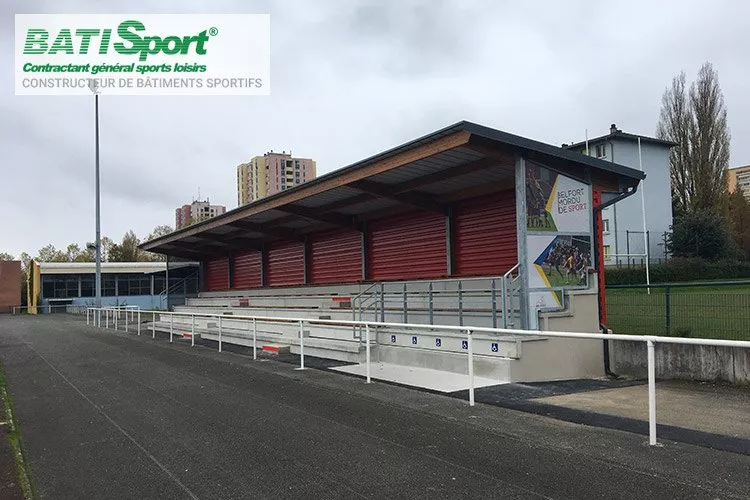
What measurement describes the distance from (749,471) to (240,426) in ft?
17.0

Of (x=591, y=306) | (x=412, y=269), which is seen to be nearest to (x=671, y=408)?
(x=591, y=306)

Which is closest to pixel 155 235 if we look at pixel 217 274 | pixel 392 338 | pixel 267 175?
pixel 267 175

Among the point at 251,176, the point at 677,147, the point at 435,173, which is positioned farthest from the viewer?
the point at 251,176

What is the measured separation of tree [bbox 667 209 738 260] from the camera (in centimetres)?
3594

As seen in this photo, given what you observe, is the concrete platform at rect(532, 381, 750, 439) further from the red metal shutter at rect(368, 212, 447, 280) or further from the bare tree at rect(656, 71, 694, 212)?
the bare tree at rect(656, 71, 694, 212)

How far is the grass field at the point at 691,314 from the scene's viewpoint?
11.4 m

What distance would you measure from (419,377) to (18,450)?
6117 millimetres

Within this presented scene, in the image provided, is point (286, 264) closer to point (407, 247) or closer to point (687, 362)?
point (407, 247)

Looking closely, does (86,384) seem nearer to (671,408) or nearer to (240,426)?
(240,426)

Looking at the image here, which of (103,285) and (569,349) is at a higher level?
(103,285)

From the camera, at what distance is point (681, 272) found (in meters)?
32.9

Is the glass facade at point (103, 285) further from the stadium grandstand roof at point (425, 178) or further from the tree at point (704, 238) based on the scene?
the tree at point (704, 238)

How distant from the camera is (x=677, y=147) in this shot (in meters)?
45.7

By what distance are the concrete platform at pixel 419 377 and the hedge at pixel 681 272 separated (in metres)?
22.7
